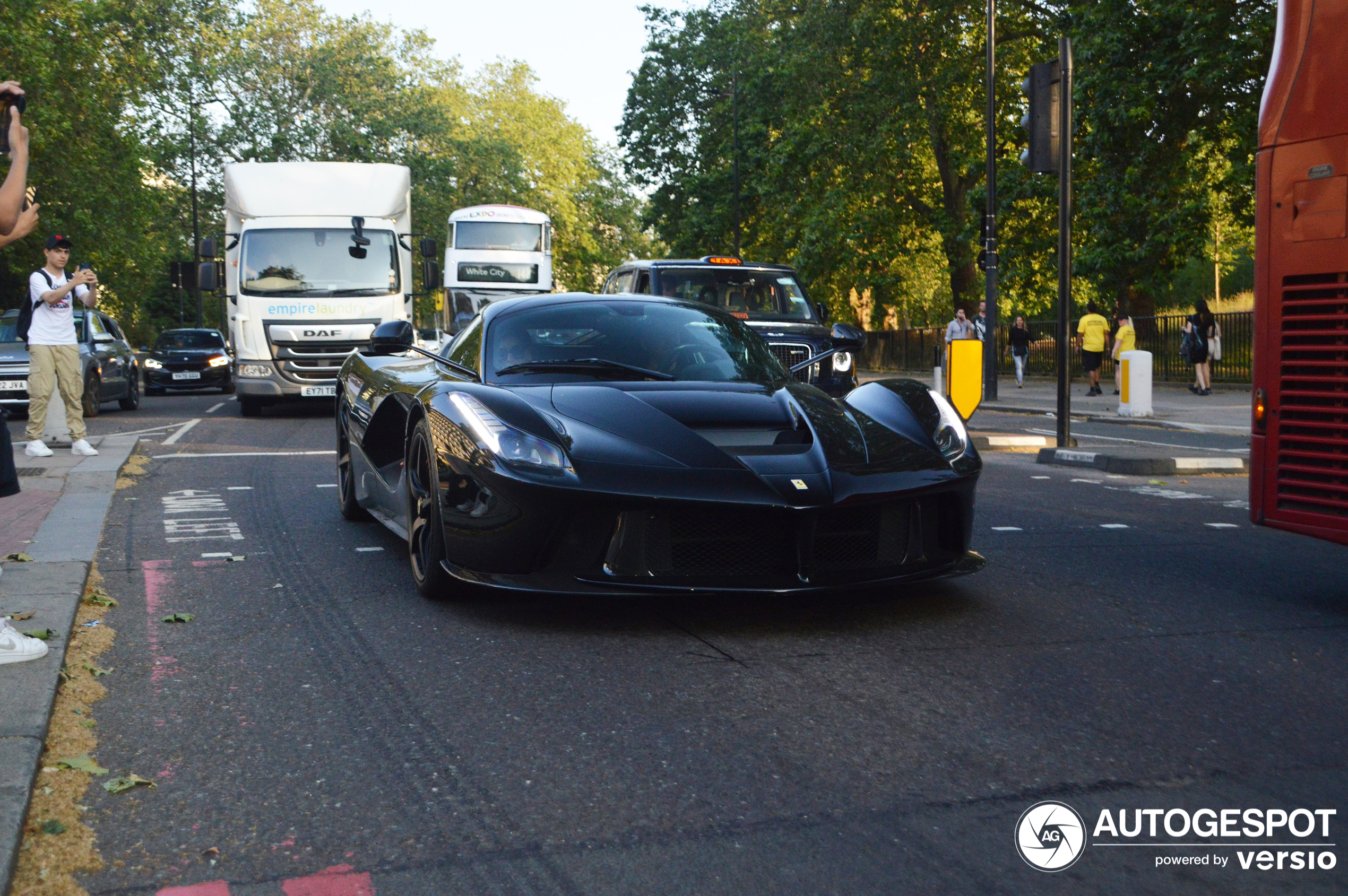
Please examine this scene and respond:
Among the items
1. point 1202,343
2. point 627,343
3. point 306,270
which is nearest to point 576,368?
point 627,343

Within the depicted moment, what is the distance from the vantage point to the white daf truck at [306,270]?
1827cm

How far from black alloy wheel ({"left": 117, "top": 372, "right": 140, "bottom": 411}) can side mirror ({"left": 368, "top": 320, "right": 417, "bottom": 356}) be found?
16.0 m

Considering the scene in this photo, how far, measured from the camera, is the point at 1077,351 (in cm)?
3509

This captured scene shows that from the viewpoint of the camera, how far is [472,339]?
6.41m

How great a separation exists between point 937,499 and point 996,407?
58.8ft

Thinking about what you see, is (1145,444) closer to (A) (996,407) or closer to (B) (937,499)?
(A) (996,407)

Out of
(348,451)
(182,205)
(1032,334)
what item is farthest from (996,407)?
(182,205)

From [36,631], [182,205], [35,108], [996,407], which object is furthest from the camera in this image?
[182,205]

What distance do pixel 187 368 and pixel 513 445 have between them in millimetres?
26146

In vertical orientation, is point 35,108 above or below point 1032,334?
above

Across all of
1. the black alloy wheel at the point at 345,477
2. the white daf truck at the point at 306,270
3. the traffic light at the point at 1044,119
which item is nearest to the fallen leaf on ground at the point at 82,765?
the black alloy wheel at the point at 345,477

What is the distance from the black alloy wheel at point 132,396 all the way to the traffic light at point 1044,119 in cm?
1482

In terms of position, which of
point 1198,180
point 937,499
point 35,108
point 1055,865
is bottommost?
point 1055,865

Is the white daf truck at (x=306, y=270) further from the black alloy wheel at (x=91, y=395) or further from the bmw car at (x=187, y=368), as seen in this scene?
the bmw car at (x=187, y=368)
